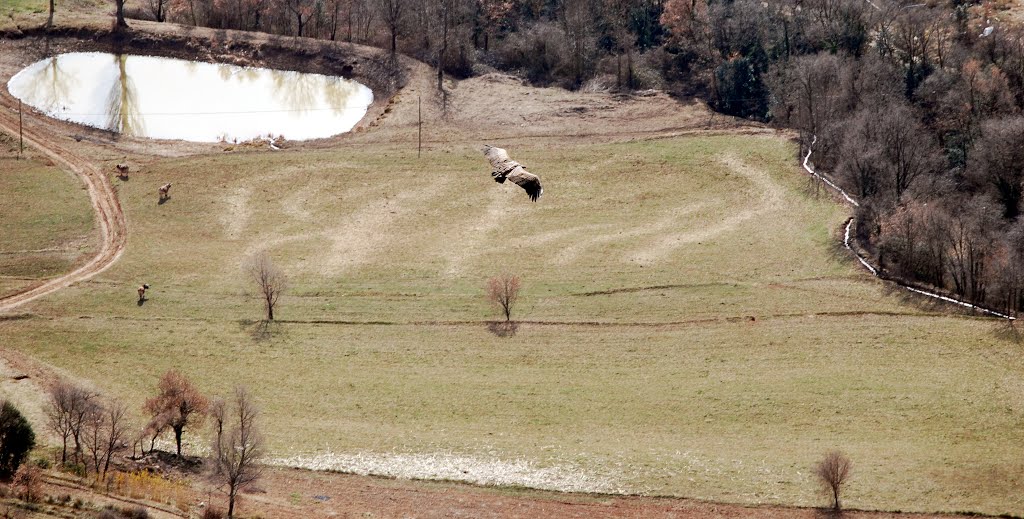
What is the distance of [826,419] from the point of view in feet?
245

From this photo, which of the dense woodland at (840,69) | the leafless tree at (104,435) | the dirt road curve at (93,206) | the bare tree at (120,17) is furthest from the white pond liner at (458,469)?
the bare tree at (120,17)

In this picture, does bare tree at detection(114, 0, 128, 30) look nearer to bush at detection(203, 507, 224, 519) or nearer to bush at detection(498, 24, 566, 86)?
bush at detection(498, 24, 566, 86)

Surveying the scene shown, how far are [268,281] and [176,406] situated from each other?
20317 millimetres

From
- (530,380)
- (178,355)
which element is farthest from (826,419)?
(178,355)

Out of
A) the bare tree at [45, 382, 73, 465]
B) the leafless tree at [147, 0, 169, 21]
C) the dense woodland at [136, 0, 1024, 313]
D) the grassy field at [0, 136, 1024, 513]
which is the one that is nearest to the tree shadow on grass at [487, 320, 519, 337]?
the grassy field at [0, 136, 1024, 513]

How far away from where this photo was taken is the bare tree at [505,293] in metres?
87.7

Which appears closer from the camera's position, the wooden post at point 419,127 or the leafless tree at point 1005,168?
the leafless tree at point 1005,168

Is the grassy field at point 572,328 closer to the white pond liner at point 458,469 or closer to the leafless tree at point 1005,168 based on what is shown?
the white pond liner at point 458,469

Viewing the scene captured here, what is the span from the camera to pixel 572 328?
86.5m

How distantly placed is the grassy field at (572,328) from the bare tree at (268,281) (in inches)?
47.5

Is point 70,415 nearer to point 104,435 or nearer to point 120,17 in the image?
point 104,435

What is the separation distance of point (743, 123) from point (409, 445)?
62.1 metres

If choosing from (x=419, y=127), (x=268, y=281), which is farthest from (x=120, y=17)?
(x=268, y=281)

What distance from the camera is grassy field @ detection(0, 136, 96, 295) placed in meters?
94.3
